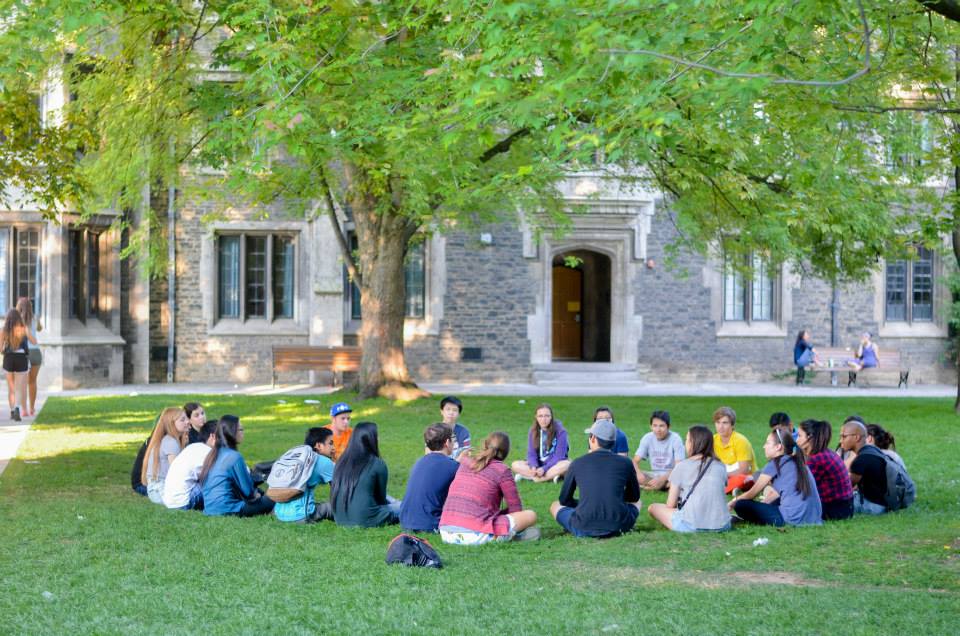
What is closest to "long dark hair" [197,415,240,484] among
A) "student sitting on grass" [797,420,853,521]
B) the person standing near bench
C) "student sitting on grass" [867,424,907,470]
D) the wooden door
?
the person standing near bench

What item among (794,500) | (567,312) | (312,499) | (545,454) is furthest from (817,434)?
(567,312)

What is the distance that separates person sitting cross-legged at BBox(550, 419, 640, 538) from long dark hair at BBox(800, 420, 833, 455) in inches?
60.1

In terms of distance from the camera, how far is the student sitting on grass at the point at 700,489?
884cm

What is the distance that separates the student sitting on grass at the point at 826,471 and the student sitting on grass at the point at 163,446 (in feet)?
16.9

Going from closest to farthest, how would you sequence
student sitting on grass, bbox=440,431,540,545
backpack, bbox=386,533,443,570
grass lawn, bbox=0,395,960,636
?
1. grass lawn, bbox=0,395,960,636
2. backpack, bbox=386,533,443,570
3. student sitting on grass, bbox=440,431,540,545

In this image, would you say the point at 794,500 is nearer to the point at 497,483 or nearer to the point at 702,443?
the point at 702,443

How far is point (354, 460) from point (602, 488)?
1.86m

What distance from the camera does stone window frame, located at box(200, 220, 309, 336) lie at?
82.5ft

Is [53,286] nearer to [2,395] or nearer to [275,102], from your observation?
[2,395]

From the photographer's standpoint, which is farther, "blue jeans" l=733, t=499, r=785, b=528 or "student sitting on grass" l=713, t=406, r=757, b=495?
"student sitting on grass" l=713, t=406, r=757, b=495

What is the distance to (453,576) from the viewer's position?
24.0 ft

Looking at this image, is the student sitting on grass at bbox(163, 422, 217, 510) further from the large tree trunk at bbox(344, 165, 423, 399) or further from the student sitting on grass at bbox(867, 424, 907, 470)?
the large tree trunk at bbox(344, 165, 423, 399)

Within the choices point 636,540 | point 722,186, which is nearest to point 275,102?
point 636,540

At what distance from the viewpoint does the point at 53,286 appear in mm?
22781
